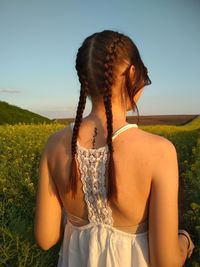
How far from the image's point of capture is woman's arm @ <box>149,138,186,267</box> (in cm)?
180

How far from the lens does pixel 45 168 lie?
6.98 ft

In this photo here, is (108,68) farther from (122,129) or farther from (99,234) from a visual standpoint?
(99,234)

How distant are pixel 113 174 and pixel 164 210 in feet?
0.82

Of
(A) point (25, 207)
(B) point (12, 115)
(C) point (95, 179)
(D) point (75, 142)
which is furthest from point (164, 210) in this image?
(B) point (12, 115)

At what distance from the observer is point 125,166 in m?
1.86

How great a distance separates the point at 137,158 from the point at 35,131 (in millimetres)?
9773

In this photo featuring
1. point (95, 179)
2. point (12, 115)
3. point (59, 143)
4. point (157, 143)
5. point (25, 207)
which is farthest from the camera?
point (12, 115)

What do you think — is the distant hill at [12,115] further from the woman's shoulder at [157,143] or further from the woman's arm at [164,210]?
the woman's shoulder at [157,143]

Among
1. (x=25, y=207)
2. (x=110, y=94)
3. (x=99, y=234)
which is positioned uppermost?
(x=110, y=94)

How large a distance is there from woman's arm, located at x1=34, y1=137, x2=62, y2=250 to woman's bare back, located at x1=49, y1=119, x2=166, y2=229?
0.05m

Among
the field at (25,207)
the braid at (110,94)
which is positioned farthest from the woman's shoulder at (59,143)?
the field at (25,207)

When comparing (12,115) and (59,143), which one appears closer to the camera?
(59,143)

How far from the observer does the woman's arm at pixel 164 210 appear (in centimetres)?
180

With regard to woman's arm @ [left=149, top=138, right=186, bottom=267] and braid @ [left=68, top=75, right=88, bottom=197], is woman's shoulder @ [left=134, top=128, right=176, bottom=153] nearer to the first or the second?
woman's arm @ [left=149, top=138, right=186, bottom=267]
